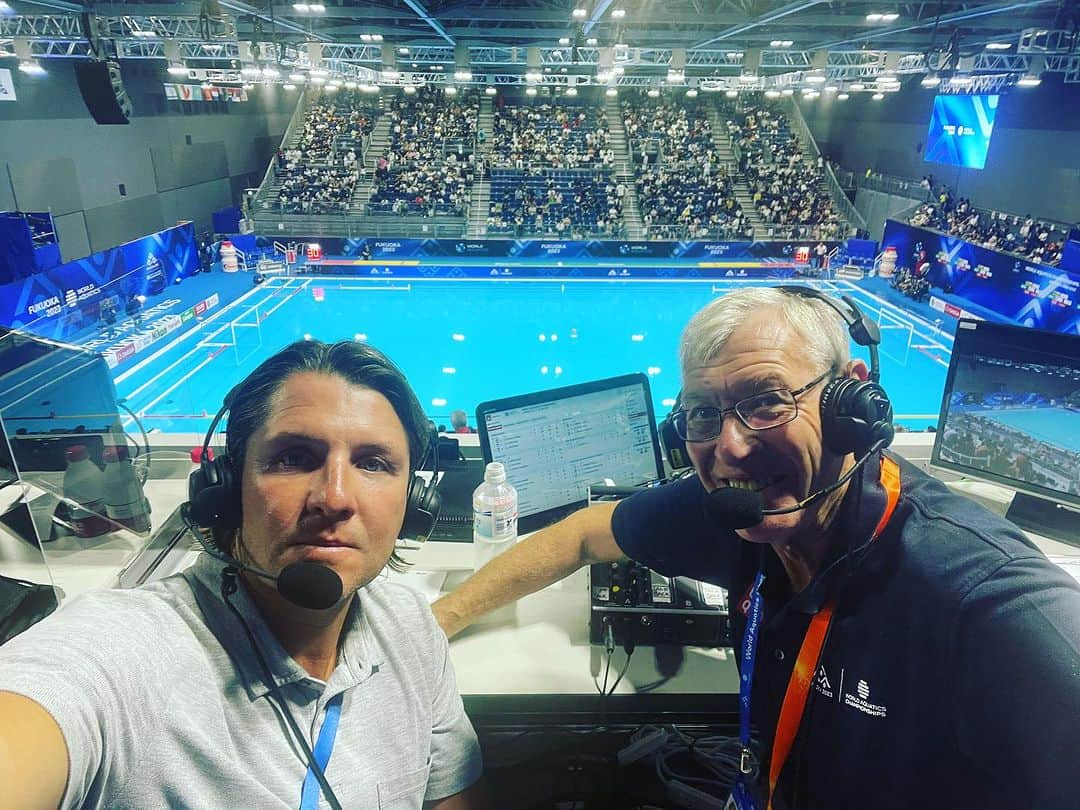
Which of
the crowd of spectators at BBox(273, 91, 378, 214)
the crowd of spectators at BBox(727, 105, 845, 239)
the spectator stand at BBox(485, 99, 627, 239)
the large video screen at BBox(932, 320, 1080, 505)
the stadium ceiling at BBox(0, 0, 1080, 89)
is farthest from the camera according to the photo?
the crowd of spectators at BBox(273, 91, 378, 214)

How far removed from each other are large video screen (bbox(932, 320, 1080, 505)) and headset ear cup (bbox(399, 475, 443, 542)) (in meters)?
2.22

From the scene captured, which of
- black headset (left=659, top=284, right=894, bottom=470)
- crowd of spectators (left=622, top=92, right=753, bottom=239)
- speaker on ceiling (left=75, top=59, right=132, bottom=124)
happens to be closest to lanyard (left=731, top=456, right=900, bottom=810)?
black headset (left=659, top=284, right=894, bottom=470)

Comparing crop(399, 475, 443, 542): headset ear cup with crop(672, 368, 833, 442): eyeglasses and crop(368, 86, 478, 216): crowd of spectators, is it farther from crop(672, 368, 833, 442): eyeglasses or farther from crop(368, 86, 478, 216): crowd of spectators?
crop(368, 86, 478, 216): crowd of spectators

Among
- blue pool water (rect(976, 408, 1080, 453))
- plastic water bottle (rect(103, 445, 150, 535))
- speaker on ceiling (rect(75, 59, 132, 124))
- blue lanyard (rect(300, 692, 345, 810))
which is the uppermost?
speaker on ceiling (rect(75, 59, 132, 124))

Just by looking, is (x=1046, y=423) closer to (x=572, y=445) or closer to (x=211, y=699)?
(x=572, y=445)

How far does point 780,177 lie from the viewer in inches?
914

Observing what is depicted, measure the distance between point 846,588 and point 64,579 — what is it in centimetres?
246

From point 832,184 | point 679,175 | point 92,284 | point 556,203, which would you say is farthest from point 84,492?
point 832,184

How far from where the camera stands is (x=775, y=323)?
59.7 inches

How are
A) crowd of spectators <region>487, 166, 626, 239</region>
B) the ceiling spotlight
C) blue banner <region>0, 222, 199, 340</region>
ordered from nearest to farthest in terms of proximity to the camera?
blue banner <region>0, 222, 199, 340</region> < the ceiling spotlight < crowd of spectators <region>487, 166, 626, 239</region>

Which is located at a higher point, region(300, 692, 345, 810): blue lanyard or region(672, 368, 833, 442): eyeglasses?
region(672, 368, 833, 442): eyeglasses

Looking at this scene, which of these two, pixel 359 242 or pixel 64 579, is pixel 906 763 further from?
pixel 359 242

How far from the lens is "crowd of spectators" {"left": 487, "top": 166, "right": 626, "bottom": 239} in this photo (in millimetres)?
19859

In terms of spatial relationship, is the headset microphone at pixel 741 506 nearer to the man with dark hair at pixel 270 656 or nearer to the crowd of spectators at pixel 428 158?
the man with dark hair at pixel 270 656
